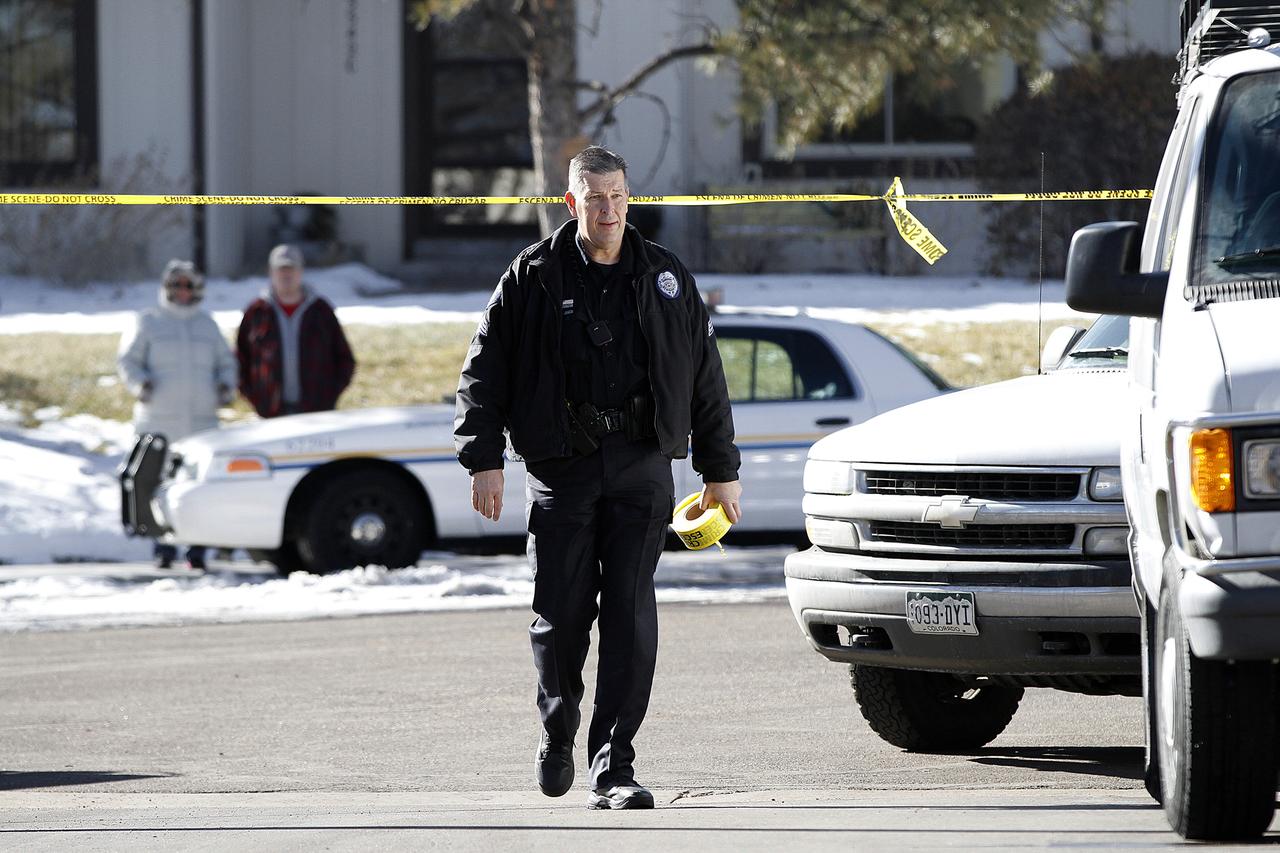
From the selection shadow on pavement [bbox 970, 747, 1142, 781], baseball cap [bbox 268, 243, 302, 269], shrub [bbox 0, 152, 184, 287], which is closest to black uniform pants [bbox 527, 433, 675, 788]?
shadow on pavement [bbox 970, 747, 1142, 781]

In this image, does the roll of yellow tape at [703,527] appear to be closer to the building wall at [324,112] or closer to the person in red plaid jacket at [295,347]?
the person in red plaid jacket at [295,347]

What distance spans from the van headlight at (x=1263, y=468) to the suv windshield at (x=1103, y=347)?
2.81m

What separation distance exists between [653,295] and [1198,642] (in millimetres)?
2023

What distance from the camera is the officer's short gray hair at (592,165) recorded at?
6.09 metres

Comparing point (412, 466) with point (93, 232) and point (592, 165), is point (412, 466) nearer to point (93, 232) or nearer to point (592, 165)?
point (592, 165)

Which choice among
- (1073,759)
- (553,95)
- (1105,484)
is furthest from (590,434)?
(553,95)

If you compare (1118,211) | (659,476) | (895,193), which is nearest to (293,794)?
(659,476)

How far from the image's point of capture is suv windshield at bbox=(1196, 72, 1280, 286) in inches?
209

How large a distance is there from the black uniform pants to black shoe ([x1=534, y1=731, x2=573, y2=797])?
30 mm

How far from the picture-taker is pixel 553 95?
16.0m

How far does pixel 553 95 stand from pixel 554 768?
10.5 m

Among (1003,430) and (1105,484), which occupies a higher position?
(1003,430)

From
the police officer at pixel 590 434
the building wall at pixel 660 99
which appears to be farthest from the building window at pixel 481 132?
the police officer at pixel 590 434

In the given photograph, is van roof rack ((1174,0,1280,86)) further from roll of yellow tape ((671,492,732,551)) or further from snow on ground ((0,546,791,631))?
snow on ground ((0,546,791,631))
